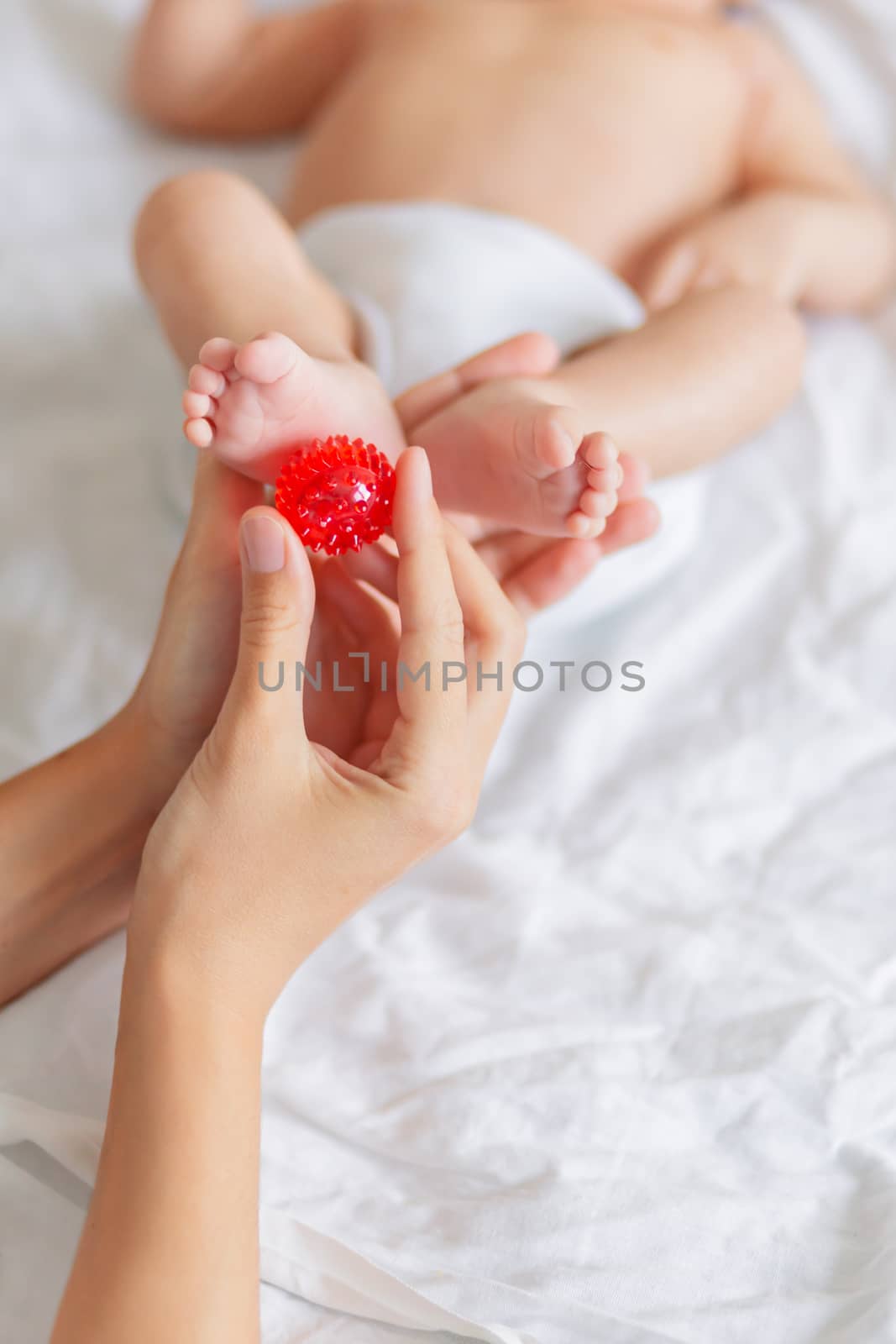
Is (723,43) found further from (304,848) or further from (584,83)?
(304,848)

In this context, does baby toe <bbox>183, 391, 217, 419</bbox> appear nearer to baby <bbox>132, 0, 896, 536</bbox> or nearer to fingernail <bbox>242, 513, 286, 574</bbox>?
baby <bbox>132, 0, 896, 536</bbox>

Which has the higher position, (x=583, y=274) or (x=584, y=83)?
(x=584, y=83)

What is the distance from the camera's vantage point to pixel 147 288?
3.08 ft

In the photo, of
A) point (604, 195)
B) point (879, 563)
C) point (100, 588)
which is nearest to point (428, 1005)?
point (100, 588)

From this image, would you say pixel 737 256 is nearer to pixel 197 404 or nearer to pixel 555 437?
pixel 555 437

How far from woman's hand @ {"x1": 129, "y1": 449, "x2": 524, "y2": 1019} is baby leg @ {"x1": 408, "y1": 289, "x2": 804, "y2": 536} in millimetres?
110

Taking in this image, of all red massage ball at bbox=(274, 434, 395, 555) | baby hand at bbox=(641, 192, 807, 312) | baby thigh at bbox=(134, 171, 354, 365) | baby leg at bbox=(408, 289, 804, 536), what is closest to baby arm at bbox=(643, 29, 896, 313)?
baby hand at bbox=(641, 192, 807, 312)

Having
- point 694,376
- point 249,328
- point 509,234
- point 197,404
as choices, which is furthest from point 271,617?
point 509,234

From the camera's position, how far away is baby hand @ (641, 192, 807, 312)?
3.81 feet

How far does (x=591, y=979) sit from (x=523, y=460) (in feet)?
1.10

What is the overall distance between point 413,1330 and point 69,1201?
0.20 m

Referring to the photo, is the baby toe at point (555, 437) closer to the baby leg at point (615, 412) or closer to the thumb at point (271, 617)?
the baby leg at point (615, 412)

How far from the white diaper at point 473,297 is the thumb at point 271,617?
0.38m

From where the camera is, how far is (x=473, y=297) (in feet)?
3.12
